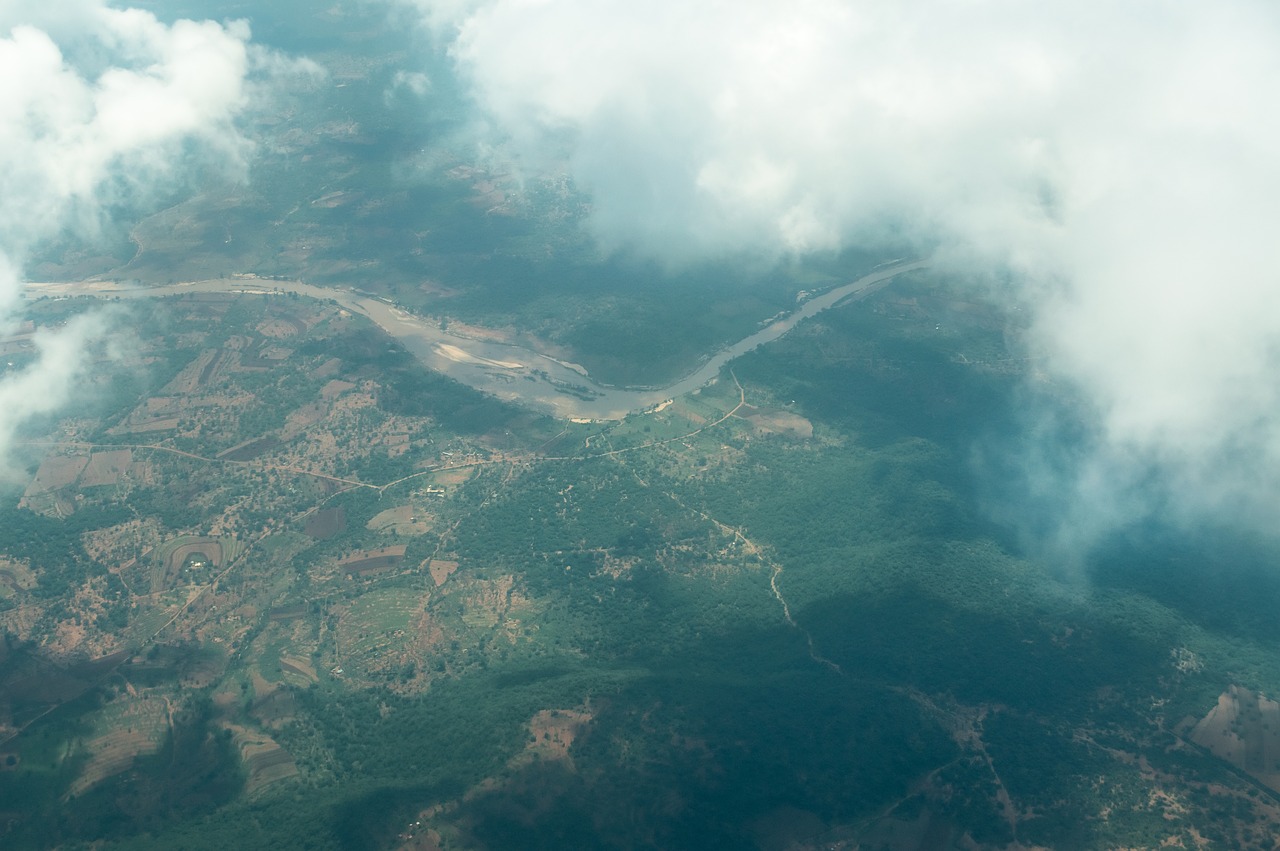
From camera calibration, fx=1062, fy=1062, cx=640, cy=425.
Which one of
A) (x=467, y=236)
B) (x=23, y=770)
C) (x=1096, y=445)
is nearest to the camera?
(x=23, y=770)

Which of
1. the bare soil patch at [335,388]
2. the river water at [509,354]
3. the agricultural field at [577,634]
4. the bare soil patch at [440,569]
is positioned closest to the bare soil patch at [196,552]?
the agricultural field at [577,634]

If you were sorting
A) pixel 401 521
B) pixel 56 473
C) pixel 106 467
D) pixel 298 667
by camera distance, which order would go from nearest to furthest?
1. pixel 298 667
2. pixel 401 521
3. pixel 56 473
4. pixel 106 467

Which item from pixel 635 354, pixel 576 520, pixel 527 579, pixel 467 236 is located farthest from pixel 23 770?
pixel 467 236

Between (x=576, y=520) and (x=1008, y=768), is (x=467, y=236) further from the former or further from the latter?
(x=1008, y=768)

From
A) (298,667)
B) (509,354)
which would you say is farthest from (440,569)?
(509,354)

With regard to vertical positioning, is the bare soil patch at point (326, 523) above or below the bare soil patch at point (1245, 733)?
above

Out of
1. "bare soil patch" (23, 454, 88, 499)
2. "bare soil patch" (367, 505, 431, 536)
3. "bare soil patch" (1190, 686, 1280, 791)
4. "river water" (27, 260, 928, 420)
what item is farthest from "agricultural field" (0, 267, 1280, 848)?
"river water" (27, 260, 928, 420)

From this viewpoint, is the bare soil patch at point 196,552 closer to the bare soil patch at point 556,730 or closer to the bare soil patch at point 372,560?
the bare soil patch at point 372,560

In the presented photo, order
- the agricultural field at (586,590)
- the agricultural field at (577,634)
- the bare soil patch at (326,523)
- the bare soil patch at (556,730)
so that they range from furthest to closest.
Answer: the bare soil patch at (326,523)
the bare soil patch at (556,730)
the agricultural field at (586,590)
the agricultural field at (577,634)

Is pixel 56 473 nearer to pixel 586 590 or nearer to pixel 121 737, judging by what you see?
pixel 121 737
